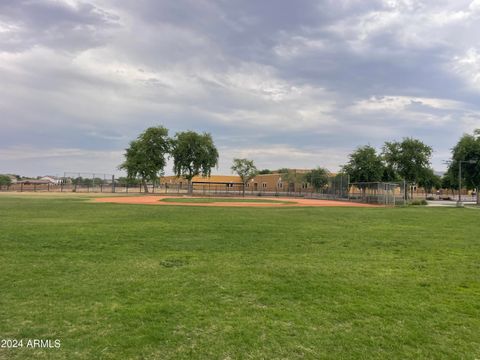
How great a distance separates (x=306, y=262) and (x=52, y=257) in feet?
18.9

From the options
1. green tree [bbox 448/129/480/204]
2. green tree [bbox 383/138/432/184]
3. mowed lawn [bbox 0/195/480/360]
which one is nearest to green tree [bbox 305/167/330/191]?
green tree [bbox 383/138/432/184]

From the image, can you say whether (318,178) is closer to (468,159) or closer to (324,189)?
(324,189)

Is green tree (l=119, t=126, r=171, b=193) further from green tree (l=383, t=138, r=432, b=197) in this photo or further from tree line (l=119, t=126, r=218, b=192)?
green tree (l=383, t=138, r=432, b=197)

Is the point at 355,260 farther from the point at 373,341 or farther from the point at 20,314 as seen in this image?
the point at 20,314

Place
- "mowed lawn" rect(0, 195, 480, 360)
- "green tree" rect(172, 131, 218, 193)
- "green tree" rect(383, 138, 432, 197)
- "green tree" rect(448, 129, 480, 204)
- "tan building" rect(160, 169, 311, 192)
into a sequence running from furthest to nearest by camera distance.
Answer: "tan building" rect(160, 169, 311, 192)
"green tree" rect(172, 131, 218, 193)
"green tree" rect(383, 138, 432, 197)
"green tree" rect(448, 129, 480, 204)
"mowed lawn" rect(0, 195, 480, 360)

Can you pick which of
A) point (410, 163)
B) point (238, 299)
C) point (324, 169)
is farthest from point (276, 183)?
point (238, 299)

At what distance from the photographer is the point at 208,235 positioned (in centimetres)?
1273

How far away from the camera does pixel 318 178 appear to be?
71688mm

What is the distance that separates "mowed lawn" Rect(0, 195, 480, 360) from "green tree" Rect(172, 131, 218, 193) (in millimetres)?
55304

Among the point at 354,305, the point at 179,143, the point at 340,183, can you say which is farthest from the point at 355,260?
the point at 179,143

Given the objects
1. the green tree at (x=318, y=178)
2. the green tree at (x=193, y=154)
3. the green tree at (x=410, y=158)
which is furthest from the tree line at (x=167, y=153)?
the green tree at (x=410, y=158)

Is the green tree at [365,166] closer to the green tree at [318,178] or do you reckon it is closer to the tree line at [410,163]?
the tree line at [410,163]

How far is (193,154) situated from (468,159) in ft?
135

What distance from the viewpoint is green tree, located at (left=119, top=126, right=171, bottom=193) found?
2672 inches
